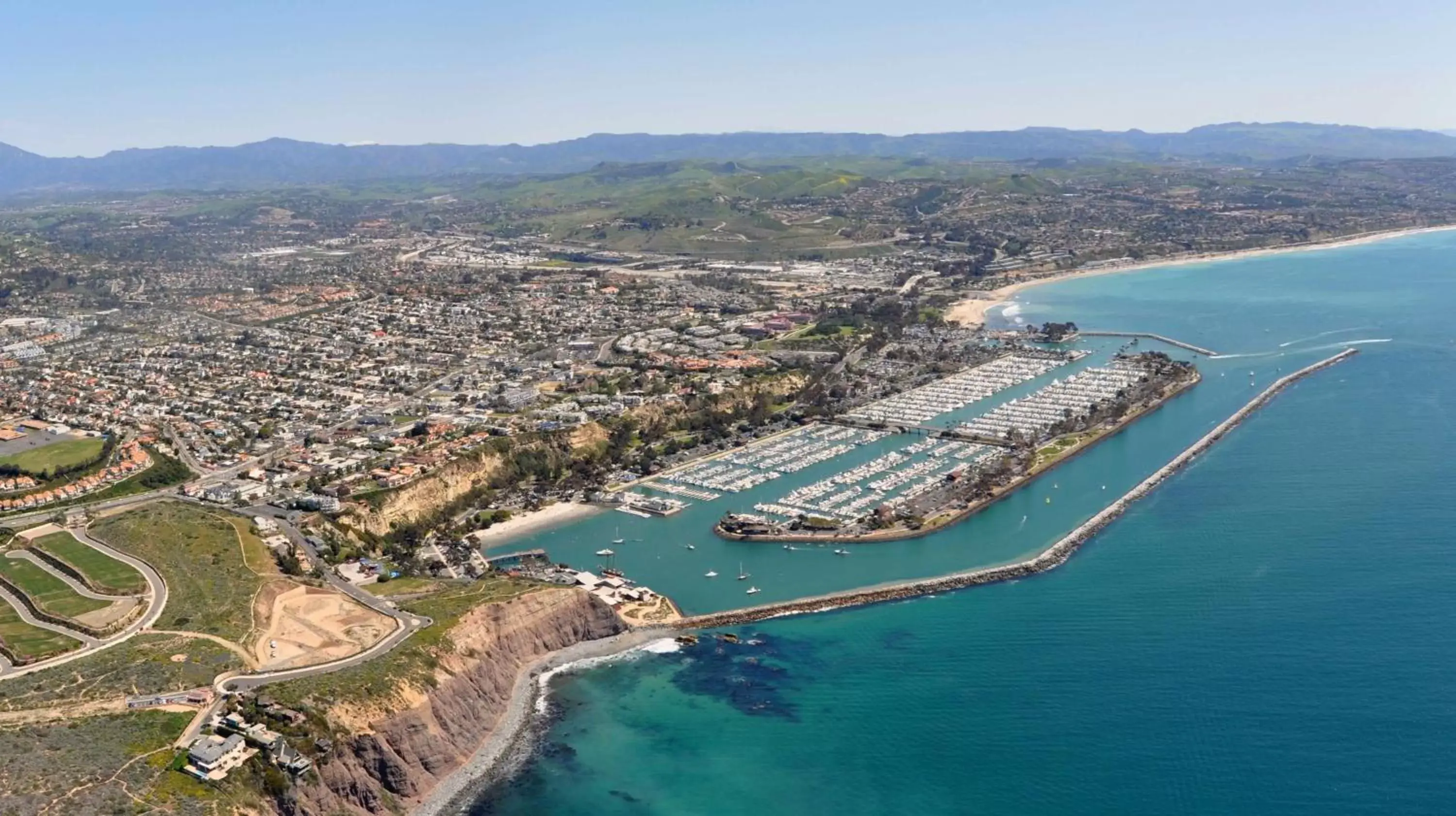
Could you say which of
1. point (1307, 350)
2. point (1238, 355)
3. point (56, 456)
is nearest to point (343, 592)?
point (56, 456)

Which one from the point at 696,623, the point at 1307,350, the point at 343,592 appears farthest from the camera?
the point at 1307,350

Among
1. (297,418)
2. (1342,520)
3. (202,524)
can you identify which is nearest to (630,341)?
(297,418)

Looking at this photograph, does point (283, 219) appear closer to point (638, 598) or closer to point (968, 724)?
point (638, 598)

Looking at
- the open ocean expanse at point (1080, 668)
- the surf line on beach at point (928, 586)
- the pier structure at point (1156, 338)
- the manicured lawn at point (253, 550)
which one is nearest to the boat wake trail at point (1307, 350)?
the pier structure at point (1156, 338)

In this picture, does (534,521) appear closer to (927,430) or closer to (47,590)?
(47,590)

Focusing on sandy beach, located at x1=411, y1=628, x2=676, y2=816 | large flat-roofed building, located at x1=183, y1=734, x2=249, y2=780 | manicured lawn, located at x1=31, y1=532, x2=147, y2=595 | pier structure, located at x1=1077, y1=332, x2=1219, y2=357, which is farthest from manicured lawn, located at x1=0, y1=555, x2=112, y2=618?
pier structure, located at x1=1077, y1=332, x2=1219, y2=357

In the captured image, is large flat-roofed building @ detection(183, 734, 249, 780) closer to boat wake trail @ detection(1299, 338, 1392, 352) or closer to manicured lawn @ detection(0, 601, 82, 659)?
manicured lawn @ detection(0, 601, 82, 659)
